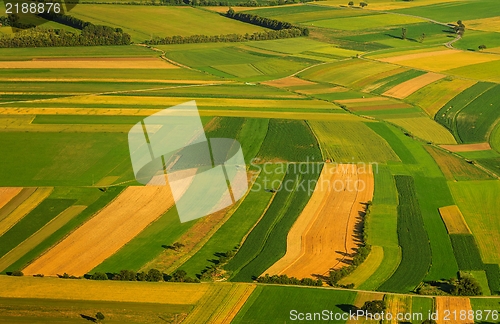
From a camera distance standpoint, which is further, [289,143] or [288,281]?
[289,143]

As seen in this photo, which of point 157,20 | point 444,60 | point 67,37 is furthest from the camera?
point 157,20

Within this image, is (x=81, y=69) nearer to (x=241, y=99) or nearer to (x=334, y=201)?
(x=241, y=99)

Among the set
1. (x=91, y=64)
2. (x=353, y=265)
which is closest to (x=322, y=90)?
(x=91, y=64)

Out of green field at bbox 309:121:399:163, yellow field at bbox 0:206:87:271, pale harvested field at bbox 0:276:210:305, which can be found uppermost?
green field at bbox 309:121:399:163

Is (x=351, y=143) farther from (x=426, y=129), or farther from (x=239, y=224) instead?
(x=239, y=224)

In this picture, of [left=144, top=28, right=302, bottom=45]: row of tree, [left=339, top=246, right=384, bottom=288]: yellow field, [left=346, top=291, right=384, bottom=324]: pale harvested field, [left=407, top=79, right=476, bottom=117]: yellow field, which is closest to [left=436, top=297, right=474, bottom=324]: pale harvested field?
[left=346, top=291, right=384, bottom=324]: pale harvested field

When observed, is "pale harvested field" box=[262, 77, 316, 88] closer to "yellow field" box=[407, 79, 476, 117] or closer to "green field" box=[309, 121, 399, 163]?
"yellow field" box=[407, 79, 476, 117]
